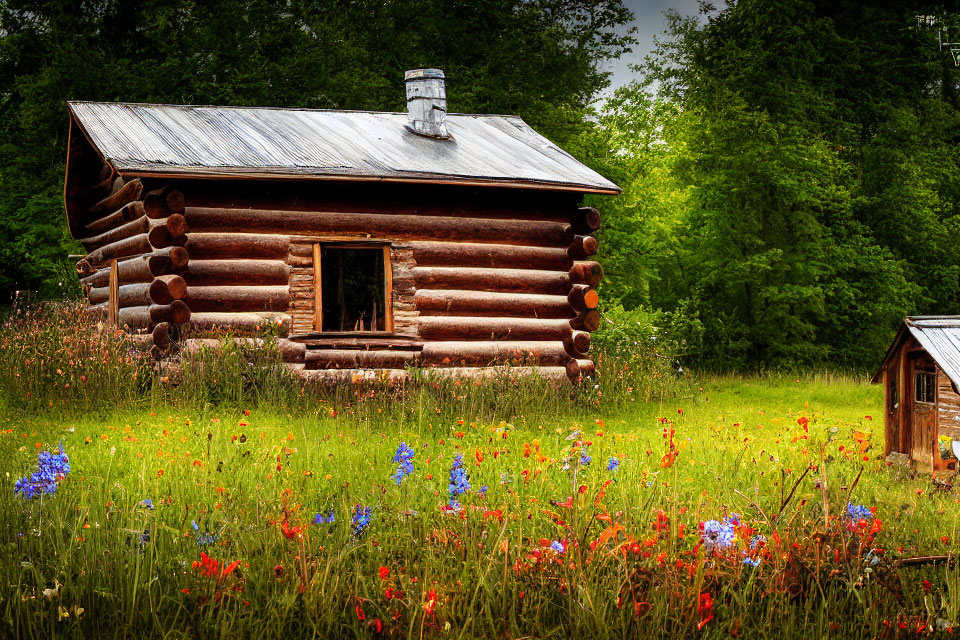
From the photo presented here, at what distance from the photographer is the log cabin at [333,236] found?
11.5 meters

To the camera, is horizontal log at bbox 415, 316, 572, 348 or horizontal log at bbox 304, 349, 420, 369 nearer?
horizontal log at bbox 304, 349, 420, 369

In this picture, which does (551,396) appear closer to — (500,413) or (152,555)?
(500,413)

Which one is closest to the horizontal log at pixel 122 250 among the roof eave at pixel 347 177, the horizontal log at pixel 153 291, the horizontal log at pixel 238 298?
the horizontal log at pixel 153 291

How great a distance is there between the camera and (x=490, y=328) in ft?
42.5

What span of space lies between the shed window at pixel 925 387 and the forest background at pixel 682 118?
32.7 feet

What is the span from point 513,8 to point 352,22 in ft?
14.1

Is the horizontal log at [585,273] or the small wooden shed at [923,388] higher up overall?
the horizontal log at [585,273]

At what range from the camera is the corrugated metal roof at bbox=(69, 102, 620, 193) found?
11462mm

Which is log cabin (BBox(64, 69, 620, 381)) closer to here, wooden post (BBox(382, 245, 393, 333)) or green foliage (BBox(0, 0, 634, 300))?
wooden post (BBox(382, 245, 393, 333))

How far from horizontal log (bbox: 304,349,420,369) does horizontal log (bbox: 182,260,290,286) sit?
1065mm

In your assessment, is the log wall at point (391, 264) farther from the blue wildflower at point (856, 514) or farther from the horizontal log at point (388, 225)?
the blue wildflower at point (856, 514)

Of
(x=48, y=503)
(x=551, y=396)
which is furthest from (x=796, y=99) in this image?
(x=48, y=503)

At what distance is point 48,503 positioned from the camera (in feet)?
14.3

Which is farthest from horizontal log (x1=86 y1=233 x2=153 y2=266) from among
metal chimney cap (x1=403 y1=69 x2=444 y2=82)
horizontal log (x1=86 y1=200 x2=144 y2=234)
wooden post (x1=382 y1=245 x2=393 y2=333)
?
metal chimney cap (x1=403 y1=69 x2=444 y2=82)
